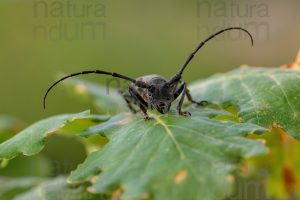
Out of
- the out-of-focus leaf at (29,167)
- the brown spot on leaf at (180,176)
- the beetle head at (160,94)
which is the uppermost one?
the beetle head at (160,94)

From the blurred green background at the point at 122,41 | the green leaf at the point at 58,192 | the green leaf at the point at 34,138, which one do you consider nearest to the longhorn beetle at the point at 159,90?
the green leaf at the point at 34,138

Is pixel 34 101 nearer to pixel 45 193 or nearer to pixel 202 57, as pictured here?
pixel 202 57

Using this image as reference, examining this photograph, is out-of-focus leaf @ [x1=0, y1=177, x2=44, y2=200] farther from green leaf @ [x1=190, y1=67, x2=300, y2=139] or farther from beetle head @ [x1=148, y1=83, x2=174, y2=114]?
green leaf @ [x1=190, y1=67, x2=300, y2=139]

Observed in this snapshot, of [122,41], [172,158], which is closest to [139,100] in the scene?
[172,158]

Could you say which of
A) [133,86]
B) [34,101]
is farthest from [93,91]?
[34,101]

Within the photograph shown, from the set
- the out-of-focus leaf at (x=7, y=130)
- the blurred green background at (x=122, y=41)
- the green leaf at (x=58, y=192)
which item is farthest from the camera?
the blurred green background at (x=122, y=41)

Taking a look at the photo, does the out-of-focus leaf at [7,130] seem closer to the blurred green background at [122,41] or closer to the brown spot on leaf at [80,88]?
the brown spot on leaf at [80,88]

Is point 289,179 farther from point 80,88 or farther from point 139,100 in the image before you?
point 80,88

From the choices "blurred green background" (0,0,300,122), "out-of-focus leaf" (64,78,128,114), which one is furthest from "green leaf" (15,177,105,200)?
"blurred green background" (0,0,300,122)
